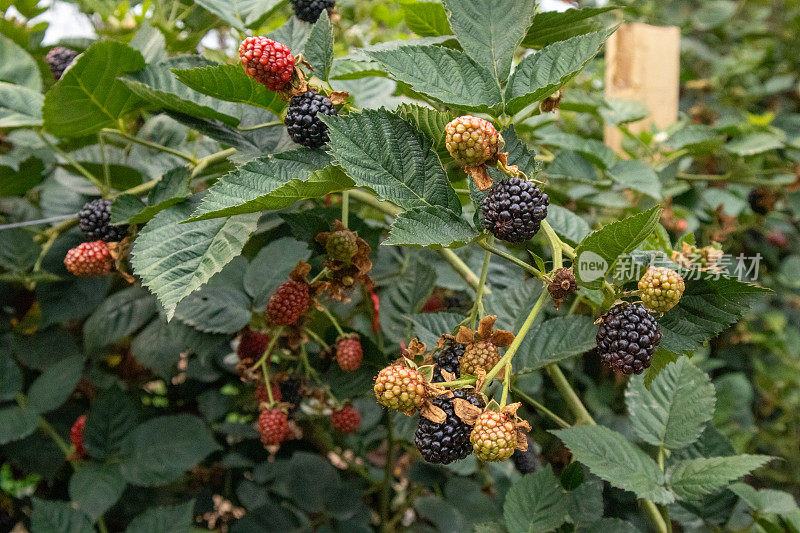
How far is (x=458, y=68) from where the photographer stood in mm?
547

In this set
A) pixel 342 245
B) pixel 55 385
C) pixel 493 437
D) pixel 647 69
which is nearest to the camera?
pixel 493 437

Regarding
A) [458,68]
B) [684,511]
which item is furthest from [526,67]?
[684,511]

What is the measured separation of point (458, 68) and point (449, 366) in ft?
0.93

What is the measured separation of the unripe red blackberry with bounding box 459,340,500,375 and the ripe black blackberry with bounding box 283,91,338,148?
0.25 m

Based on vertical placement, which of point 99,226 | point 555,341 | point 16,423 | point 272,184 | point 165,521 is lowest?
point 165,521

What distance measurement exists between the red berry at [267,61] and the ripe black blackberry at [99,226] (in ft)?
1.00

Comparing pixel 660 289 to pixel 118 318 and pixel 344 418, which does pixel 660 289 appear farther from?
pixel 118 318

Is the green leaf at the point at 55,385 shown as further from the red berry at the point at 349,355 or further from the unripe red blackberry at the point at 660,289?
the unripe red blackberry at the point at 660,289

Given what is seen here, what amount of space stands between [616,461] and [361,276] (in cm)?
38

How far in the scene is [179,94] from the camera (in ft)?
2.23

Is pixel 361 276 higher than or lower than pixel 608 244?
lower

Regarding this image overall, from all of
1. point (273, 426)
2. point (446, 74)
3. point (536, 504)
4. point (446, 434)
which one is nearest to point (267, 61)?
point (446, 74)

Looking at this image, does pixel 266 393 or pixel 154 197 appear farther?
pixel 266 393

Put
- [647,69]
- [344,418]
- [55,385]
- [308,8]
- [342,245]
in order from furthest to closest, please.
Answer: [647,69]
[55,385]
[344,418]
[308,8]
[342,245]
